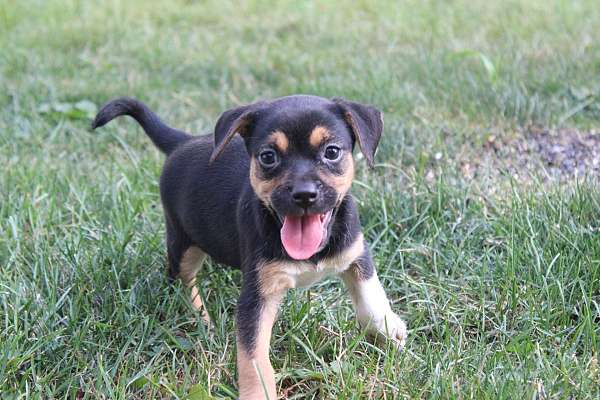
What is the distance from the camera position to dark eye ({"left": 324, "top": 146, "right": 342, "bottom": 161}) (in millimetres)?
3412

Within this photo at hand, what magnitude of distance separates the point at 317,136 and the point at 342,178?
0.68ft

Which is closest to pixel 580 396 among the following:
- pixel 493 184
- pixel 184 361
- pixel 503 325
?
pixel 503 325

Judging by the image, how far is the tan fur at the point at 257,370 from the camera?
336cm

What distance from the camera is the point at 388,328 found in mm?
3807

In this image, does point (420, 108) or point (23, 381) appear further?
point (420, 108)

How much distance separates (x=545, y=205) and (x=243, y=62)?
4048mm

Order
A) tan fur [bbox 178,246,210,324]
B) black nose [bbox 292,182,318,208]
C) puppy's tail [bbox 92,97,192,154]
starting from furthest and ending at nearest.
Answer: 1. puppy's tail [bbox 92,97,192,154]
2. tan fur [bbox 178,246,210,324]
3. black nose [bbox 292,182,318,208]

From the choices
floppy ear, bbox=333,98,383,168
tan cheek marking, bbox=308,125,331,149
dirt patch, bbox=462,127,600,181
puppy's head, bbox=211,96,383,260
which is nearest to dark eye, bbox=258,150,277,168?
puppy's head, bbox=211,96,383,260

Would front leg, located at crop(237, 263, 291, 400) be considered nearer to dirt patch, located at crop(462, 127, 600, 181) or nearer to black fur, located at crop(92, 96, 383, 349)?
black fur, located at crop(92, 96, 383, 349)

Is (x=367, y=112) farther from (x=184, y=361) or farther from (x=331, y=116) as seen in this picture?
(x=184, y=361)

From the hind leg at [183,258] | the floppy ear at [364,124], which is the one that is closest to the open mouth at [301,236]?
the floppy ear at [364,124]

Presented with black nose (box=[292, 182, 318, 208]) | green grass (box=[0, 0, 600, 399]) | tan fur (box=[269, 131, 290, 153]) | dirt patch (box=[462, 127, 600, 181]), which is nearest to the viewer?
black nose (box=[292, 182, 318, 208])

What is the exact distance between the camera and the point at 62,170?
5668 mm

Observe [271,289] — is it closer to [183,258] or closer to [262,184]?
[262,184]
